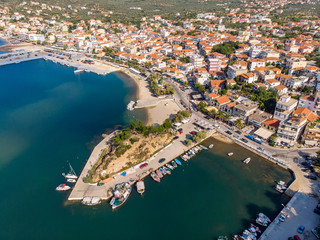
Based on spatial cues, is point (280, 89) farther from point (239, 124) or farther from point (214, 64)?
point (214, 64)

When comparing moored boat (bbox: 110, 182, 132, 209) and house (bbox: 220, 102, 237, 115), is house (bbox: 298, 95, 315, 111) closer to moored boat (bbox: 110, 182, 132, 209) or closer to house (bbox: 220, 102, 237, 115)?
house (bbox: 220, 102, 237, 115)

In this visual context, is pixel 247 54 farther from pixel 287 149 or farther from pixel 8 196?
pixel 8 196

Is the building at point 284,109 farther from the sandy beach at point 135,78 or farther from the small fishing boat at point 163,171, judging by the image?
the small fishing boat at point 163,171

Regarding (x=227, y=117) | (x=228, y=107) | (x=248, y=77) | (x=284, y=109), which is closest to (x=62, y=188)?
(x=227, y=117)

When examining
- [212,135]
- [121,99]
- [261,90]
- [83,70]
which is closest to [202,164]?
[212,135]

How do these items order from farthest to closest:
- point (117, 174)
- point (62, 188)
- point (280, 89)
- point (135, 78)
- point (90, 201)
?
point (135, 78) → point (280, 89) → point (117, 174) → point (62, 188) → point (90, 201)

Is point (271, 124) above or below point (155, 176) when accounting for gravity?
above
